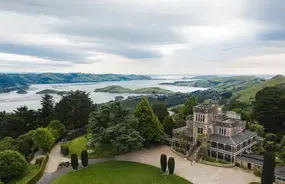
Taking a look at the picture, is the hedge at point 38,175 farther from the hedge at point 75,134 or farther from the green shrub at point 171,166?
the green shrub at point 171,166

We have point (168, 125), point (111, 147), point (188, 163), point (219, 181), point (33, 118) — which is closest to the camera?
point (219, 181)

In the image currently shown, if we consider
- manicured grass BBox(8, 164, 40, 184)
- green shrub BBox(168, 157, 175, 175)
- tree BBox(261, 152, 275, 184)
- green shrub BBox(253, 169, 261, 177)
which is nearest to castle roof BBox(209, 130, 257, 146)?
green shrub BBox(253, 169, 261, 177)

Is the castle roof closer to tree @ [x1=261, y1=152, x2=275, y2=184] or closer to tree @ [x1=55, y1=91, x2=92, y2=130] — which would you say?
tree @ [x1=261, y1=152, x2=275, y2=184]

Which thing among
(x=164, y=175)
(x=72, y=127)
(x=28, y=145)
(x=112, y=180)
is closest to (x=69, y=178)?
(x=112, y=180)

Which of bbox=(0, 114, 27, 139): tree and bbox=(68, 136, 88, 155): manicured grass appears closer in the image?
bbox=(68, 136, 88, 155): manicured grass

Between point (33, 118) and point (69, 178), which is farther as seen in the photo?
point (33, 118)

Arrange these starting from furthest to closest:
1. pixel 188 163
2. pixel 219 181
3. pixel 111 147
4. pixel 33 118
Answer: pixel 33 118
pixel 111 147
pixel 188 163
pixel 219 181

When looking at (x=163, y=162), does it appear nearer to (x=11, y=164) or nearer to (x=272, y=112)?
(x=11, y=164)

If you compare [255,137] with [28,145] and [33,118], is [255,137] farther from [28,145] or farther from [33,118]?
[33,118]
